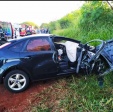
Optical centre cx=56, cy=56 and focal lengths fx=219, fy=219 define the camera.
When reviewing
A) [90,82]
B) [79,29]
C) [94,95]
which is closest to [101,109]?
[94,95]

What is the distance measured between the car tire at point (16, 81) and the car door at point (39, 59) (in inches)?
9.0

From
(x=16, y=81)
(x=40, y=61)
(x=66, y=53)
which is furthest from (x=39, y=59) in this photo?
(x=66, y=53)

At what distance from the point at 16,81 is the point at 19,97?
0.48 meters

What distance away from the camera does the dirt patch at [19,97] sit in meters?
5.11

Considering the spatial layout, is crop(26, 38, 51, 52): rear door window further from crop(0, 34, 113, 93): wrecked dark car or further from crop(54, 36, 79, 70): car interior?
crop(54, 36, 79, 70): car interior

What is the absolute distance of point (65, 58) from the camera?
658cm

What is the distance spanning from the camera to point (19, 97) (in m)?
5.69

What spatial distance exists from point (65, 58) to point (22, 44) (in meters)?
1.35

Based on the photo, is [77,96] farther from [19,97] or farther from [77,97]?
[19,97]

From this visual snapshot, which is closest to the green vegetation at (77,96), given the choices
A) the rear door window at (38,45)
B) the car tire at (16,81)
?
the car tire at (16,81)

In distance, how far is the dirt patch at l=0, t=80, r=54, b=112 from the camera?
5109 mm

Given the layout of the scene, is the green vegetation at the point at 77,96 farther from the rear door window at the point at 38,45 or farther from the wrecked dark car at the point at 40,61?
the rear door window at the point at 38,45

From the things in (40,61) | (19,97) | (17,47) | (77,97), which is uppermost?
(17,47)

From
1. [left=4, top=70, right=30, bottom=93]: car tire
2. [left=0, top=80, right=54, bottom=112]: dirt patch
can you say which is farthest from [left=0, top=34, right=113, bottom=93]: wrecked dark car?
[left=0, top=80, right=54, bottom=112]: dirt patch
